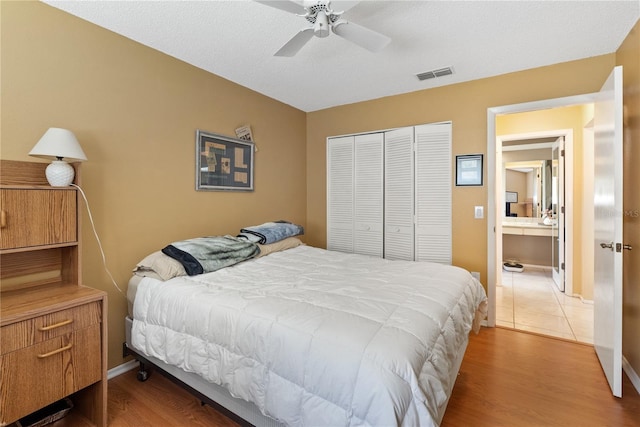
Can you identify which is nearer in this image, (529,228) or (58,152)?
(58,152)

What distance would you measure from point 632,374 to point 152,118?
13.4 ft

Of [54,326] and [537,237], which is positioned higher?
[537,237]

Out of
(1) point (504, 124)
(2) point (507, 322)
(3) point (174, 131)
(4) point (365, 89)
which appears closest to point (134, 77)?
(3) point (174, 131)

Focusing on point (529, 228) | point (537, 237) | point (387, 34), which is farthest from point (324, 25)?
point (537, 237)

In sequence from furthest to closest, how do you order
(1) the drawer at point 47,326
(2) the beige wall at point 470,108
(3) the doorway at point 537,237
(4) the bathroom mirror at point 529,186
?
(4) the bathroom mirror at point 529,186 < (3) the doorway at point 537,237 < (2) the beige wall at point 470,108 < (1) the drawer at point 47,326

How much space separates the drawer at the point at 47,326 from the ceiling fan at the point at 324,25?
1904 millimetres

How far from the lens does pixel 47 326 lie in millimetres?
1467

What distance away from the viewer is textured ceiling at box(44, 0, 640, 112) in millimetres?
1946

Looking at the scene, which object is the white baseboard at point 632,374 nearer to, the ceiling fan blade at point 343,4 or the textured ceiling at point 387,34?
the textured ceiling at point 387,34

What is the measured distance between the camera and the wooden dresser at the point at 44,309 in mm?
1387

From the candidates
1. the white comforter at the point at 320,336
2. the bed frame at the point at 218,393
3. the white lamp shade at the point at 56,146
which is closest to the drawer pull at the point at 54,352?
the white comforter at the point at 320,336

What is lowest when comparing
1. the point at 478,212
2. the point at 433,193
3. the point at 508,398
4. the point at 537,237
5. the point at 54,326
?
the point at 508,398

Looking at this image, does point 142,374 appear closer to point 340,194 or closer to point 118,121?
point 118,121

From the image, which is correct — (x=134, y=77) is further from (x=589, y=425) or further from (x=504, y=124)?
(x=504, y=124)
